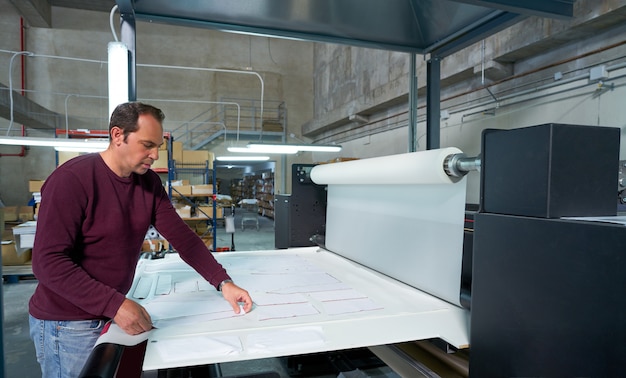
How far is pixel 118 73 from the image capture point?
4.32ft

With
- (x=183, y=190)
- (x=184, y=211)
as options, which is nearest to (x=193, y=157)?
(x=183, y=190)

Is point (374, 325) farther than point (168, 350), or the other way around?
point (374, 325)

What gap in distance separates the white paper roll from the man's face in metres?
0.81

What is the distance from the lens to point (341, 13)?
60.7 inches

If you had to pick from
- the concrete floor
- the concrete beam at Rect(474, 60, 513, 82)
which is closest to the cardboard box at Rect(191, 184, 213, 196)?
the concrete floor

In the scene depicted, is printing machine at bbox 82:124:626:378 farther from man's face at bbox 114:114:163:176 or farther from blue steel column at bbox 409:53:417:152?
blue steel column at bbox 409:53:417:152

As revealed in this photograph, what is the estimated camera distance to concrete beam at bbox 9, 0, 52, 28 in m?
6.75

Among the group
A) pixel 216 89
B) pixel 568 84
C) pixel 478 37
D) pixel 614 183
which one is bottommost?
pixel 614 183

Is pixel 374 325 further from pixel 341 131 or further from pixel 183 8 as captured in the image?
pixel 341 131

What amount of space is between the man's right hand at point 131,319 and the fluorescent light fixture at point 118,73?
0.78 m

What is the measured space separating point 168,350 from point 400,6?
155 centimetres

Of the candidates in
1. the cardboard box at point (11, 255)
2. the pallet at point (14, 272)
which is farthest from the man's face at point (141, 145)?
the cardboard box at point (11, 255)

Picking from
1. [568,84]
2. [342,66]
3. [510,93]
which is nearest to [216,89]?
[342,66]

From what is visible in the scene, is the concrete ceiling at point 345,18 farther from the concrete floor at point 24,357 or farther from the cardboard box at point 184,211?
the cardboard box at point 184,211
